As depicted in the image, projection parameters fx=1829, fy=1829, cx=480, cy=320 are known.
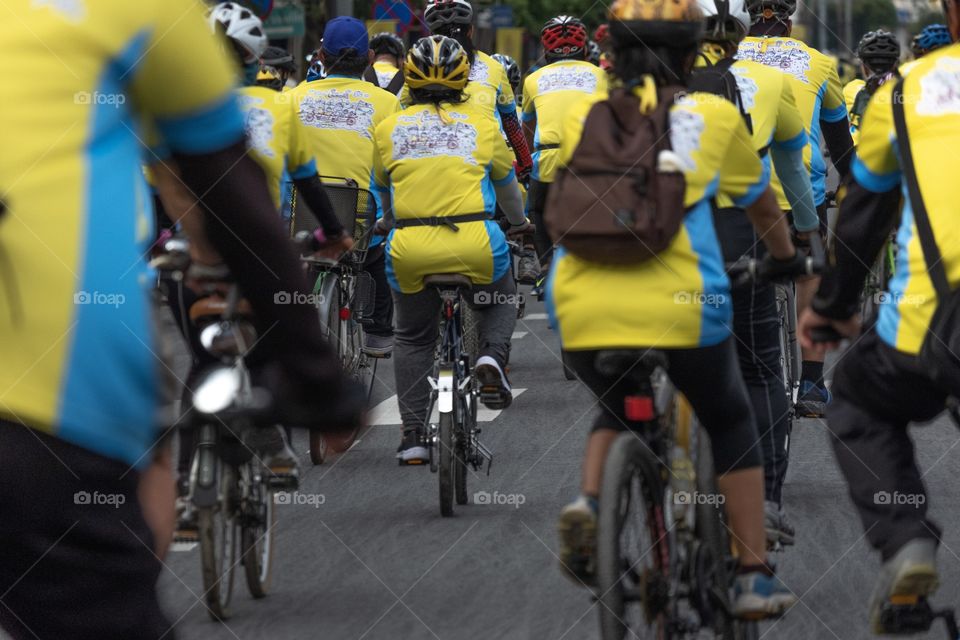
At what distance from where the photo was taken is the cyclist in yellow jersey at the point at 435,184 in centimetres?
812

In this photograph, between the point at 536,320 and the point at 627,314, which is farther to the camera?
the point at 536,320

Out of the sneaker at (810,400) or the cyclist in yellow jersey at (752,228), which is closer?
the cyclist in yellow jersey at (752,228)

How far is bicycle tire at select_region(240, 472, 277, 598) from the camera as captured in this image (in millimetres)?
6062

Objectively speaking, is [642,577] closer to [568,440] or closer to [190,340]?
[190,340]

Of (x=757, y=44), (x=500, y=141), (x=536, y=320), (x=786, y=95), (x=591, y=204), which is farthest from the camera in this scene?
(x=536, y=320)

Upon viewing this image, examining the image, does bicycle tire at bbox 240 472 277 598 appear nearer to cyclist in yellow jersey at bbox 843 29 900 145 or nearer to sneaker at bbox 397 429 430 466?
sneaker at bbox 397 429 430 466

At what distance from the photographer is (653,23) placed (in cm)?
455

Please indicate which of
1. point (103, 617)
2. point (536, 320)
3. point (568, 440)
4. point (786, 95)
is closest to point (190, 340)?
point (786, 95)

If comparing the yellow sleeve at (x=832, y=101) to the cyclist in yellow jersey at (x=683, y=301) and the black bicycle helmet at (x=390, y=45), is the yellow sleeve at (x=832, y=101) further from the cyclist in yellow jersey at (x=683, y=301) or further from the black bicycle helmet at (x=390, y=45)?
the black bicycle helmet at (x=390, y=45)

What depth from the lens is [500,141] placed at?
330 inches

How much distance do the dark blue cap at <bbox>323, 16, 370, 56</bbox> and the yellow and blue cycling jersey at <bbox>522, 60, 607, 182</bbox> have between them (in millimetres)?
2014

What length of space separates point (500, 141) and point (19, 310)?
21.5ft

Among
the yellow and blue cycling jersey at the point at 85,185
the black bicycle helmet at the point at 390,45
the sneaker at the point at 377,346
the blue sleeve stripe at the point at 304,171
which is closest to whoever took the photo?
the yellow and blue cycling jersey at the point at 85,185

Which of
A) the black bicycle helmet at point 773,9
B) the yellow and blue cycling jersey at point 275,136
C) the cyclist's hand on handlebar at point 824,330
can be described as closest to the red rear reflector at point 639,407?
the cyclist's hand on handlebar at point 824,330
